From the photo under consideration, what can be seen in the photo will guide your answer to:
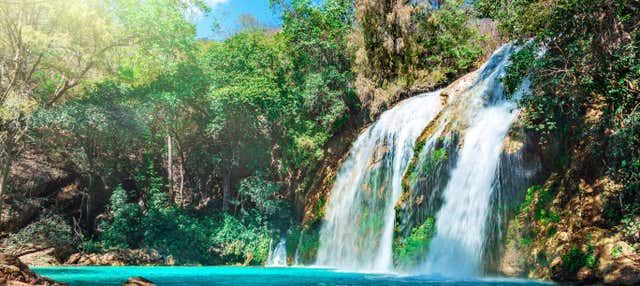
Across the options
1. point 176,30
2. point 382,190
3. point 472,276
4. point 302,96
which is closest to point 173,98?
point 176,30

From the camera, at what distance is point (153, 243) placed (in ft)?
74.5

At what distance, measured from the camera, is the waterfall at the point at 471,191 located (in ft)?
40.5

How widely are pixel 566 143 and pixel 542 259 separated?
2.84 metres

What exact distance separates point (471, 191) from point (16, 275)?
406 inches

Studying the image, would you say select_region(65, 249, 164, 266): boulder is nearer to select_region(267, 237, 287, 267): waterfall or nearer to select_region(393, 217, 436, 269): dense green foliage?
select_region(267, 237, 287, 267): waterfall

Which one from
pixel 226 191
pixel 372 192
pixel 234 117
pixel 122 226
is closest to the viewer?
pixel 372 192

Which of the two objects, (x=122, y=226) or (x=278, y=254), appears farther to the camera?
(x=278, y=254)

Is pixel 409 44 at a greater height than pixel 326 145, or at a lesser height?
greater

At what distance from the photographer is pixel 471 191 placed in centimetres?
1296

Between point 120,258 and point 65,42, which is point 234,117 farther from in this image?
point 65,42

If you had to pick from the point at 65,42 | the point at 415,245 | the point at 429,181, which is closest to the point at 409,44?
the point at 429,181

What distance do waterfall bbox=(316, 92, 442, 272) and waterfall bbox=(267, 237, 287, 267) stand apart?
3.24 meters

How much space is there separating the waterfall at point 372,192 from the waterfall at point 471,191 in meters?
2.71

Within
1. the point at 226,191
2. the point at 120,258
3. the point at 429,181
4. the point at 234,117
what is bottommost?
the point at 120,258
